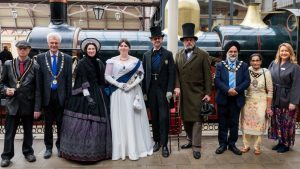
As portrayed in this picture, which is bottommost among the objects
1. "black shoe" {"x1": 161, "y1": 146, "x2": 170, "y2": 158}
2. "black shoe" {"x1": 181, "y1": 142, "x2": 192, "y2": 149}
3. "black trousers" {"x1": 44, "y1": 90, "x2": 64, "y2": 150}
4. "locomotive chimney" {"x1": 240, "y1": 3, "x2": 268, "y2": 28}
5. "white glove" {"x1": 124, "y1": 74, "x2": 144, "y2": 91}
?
"black shoe" {"x1": 181, "y1": 142, "x2": 192, "y2": 149}

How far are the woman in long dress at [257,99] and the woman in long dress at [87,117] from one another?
7.16ft

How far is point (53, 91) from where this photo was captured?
5203mm

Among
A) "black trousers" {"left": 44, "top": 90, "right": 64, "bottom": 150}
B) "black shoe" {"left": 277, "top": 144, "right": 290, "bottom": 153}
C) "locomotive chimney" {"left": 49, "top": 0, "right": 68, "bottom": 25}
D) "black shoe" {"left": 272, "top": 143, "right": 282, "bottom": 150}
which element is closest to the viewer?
"black trousers" {"left": 44, "top": 90, "right": 64, "bottom": 150}

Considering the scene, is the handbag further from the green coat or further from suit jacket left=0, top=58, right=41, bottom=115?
suit jacket left=0, top=58, right=41, bottom=115

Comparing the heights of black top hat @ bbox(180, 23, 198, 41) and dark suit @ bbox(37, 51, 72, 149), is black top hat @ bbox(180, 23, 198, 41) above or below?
above

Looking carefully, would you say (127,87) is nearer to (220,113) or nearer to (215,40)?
(220,113)

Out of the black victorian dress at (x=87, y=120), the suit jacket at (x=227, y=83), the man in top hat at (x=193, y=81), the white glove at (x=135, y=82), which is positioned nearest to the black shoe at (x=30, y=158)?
the black victorian dress at (x=87, y=120)

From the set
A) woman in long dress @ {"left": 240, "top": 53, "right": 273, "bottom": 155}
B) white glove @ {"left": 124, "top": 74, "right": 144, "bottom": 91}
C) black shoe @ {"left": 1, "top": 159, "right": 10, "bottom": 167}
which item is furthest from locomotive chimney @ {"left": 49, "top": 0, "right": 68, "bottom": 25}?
woman in long dress @ {"left": 240, "top": 53, "right": 273, "bottom": 155}

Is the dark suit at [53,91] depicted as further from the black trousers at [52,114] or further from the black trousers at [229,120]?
the black trousers at [229,120]

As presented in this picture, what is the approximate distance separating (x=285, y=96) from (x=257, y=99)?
47 cm

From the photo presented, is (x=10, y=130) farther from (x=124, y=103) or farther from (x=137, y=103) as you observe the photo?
(x=137, y=103)

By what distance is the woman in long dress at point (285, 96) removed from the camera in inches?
218

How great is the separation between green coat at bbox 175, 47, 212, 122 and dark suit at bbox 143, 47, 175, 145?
0.18 meters

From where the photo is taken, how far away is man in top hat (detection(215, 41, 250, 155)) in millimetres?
5434
